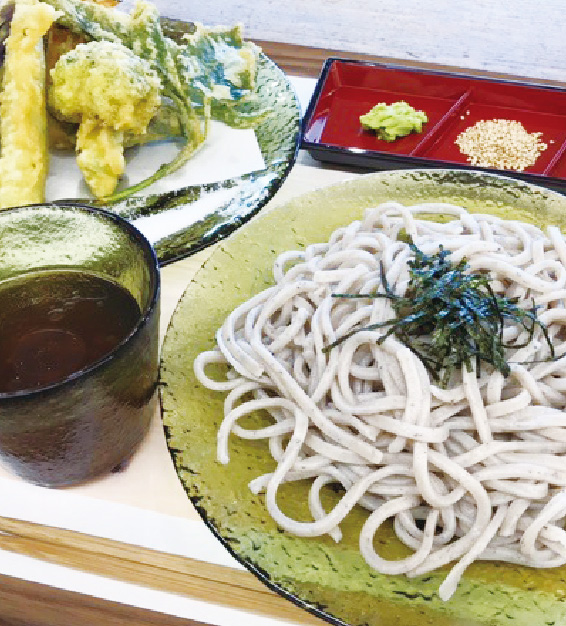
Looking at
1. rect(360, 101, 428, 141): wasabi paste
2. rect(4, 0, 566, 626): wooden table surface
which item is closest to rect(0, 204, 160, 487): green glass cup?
rect(360, 101, 428, 141): wasabi paste

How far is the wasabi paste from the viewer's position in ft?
6.77

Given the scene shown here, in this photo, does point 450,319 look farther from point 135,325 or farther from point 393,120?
point 393,120

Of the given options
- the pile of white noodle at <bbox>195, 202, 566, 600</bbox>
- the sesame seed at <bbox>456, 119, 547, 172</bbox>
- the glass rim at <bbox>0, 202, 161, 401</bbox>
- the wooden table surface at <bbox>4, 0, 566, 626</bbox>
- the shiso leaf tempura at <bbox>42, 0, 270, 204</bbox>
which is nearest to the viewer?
the glass rim at <bbox>0, 202, 161, 401</bbox>

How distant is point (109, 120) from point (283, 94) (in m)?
0.54

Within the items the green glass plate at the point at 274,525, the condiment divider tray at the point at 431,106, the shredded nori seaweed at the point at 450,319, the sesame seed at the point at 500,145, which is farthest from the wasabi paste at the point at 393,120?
the shredded nori seaweed at the point at 450,319

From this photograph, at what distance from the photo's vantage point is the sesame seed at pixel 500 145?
6.64 feet

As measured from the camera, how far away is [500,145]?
2.05 meters

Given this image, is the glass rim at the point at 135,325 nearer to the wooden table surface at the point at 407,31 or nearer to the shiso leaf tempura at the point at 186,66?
the shiso leaf tempura at the point at 186,66

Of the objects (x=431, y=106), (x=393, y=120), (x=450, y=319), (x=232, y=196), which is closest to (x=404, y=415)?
(x=450, y=319)

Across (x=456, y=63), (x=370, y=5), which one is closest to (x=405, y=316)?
(x=456, y=63)

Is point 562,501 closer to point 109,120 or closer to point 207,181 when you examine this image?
point 207,181

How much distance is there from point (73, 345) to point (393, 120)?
134 centimetres

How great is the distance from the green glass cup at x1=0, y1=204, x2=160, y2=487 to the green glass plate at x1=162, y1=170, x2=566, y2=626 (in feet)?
0.33

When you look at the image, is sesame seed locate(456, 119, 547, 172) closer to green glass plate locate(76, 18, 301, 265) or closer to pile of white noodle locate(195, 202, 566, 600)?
green glass plate locate(76, 18, 301, 265)
